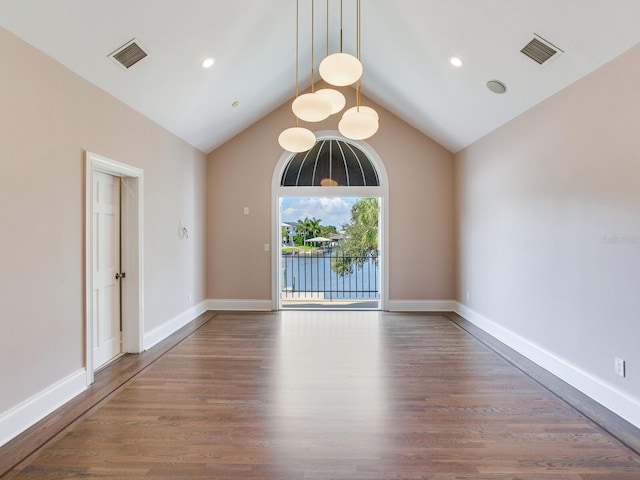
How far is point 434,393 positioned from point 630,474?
3.98ft

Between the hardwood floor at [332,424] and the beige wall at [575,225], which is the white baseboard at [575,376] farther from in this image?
the hardwood floor at [332,424]

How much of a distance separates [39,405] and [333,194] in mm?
4448

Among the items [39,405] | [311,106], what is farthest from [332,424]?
[311,106]

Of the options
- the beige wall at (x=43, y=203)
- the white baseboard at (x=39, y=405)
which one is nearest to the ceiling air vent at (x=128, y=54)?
the beige wall at (x=43, y=203)

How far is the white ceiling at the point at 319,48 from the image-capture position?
2.39 metres

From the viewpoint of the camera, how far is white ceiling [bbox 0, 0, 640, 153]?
2.39m

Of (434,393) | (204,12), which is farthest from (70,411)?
(204,12)

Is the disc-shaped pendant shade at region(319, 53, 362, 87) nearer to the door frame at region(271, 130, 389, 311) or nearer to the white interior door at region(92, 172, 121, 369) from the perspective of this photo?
the white interior door at region(92, 172, 121, 369)

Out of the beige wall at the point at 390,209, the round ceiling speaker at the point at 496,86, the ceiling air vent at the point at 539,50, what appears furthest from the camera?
the beige wall at the point at 390,209

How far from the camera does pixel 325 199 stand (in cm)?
634

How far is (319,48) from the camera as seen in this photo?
468 cm

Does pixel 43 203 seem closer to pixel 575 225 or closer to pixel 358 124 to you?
pixel 358 124

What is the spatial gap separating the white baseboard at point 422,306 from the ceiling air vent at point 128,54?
4.74m

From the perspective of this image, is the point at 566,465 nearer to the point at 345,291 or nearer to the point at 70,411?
the point at 70,411
